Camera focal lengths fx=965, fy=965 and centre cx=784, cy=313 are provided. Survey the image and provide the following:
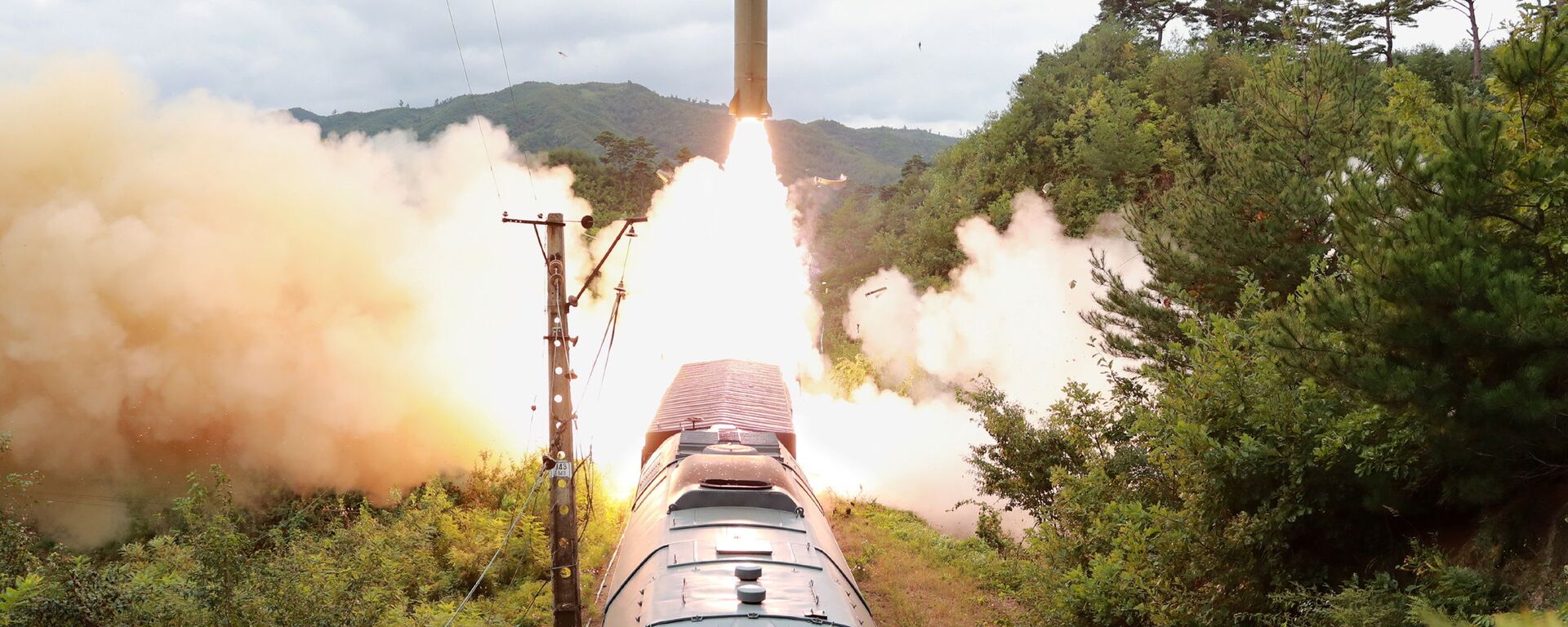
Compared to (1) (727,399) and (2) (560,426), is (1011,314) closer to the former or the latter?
(1) (727,399)

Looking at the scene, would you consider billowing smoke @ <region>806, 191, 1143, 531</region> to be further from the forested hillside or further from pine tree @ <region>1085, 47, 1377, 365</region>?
the forested hillside

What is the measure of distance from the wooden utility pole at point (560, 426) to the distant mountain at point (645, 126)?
110751mm

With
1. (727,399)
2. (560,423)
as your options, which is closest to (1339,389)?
(560,423)

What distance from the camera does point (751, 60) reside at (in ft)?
64.6

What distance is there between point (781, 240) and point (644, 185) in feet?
129

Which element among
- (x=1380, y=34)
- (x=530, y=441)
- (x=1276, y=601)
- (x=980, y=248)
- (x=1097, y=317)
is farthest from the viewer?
(x=1380, y=34)

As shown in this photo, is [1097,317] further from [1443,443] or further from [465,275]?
[465,275]

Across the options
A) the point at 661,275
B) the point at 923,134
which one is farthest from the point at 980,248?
the point at 923,134

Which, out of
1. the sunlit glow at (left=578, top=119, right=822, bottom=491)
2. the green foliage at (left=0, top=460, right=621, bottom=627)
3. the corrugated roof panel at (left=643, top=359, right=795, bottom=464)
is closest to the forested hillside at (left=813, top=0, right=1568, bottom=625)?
the corrugated roof panel at (left=643, top=359, right=795, bottom=464)

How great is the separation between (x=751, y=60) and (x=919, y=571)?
10798 mm

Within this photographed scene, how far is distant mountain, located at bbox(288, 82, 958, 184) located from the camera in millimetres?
130750

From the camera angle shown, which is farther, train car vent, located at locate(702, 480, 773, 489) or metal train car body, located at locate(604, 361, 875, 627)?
train car vent, located at locate(702, 480, 773, 489)

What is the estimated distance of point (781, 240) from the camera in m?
28.0

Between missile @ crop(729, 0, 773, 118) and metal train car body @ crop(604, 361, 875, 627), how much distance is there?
6.68 metres
